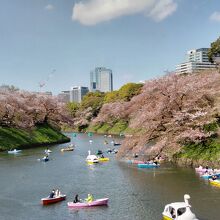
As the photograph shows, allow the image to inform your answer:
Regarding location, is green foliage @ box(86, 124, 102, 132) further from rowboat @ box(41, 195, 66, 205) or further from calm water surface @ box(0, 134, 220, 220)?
rowboat @ box(41, 195, 66, 205)

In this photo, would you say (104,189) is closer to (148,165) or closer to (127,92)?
(148,165)

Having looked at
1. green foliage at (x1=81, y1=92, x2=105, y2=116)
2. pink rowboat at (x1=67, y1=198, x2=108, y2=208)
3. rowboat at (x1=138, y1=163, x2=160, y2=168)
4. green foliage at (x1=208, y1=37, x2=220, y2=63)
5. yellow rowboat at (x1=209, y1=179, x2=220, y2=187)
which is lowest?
pink rowboat at (x1=67, y1=198, x2=108, y2=208)

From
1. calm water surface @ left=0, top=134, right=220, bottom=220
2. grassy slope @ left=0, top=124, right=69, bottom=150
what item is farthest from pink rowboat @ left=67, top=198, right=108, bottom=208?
grassy slope @ left=0, top=124, right=69, bottom=150

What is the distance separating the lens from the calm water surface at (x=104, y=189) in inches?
1123

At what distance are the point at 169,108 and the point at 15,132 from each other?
4072cm

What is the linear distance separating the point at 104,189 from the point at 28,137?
4740 centimetres

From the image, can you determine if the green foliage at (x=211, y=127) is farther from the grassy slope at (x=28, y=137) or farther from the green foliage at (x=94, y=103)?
the green foliage at (x=94, y=103)

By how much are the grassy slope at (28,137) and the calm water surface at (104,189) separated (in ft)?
62.0

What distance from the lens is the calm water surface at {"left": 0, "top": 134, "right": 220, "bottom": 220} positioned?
2852cm

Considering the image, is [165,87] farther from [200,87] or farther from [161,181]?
[161,181]

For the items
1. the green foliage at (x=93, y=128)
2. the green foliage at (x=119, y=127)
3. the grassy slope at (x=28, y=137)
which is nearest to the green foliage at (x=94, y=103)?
the green foliage at (x=93, y=128)

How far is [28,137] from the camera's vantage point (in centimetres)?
8025

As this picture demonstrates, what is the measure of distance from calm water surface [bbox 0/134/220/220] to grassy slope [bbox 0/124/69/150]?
1890 cm

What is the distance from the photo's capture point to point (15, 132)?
3076 inches
